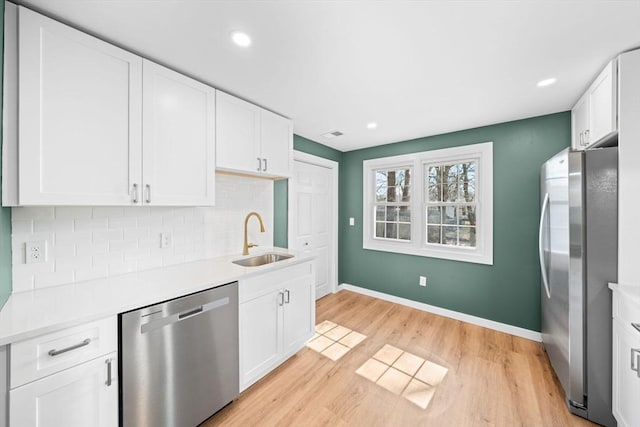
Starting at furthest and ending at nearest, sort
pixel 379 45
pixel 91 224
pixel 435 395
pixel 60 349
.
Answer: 1. pixel 435 395
2. pixel 91 224
3. pixel 379 45
4. pixel 60 349

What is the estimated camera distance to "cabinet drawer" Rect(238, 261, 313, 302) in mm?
1835

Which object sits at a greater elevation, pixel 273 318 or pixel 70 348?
pixel 70 348

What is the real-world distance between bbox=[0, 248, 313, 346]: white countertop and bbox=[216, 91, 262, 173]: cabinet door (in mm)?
913

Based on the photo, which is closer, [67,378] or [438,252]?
[67,378]

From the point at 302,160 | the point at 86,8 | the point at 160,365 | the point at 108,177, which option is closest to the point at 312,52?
the point at 86,8

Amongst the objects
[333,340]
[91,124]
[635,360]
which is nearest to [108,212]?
[91,124]

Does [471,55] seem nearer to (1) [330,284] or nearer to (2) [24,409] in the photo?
(2) [24,409]

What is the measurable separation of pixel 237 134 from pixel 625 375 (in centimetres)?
311

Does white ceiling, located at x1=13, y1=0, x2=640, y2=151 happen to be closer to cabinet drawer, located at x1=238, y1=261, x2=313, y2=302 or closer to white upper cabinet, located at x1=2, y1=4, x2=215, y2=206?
white upper cabinet, located at x1=2, y1=4, x2=215, y2=206

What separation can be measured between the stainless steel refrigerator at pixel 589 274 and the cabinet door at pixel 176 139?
8.78 feet

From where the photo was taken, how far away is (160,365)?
4.50 feet

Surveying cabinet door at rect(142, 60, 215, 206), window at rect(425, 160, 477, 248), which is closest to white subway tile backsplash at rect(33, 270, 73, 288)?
cabinet door at rect(142, 60, 215, 206)

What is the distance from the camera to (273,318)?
6.79ft

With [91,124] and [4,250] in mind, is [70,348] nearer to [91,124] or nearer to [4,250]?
[4,250]
